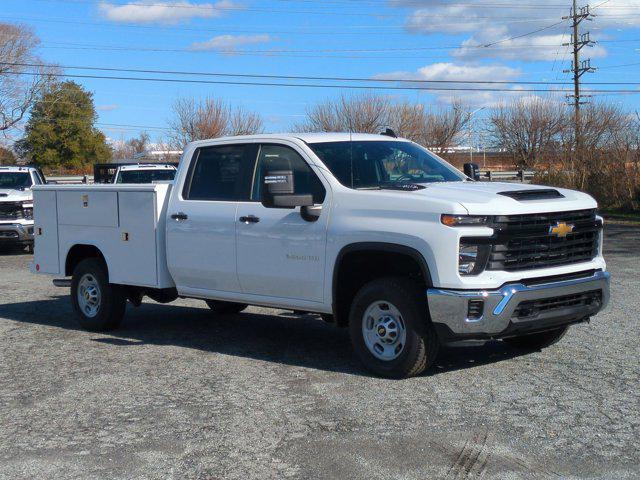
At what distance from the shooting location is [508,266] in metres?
6.76

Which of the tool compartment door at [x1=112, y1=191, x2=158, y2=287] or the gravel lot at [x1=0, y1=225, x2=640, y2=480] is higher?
the tool compartment door at [x1=112, y1=191, x2=158, y2=287]

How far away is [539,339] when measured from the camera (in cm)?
811

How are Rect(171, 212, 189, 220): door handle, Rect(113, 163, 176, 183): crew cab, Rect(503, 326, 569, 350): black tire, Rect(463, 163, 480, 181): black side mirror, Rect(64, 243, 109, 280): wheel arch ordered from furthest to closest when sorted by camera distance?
Rect(113, 163, 176, 183): crew cab
Rect(64, 243, 109, 280): wheel arch
Rect(463, 163, 480, 181): black side mirror
Rect(171, 212, 189, 220): door handle
Rect(503, 326, 569, 350): black tire

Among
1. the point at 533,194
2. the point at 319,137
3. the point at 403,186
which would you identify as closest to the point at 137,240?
the point at 319,137

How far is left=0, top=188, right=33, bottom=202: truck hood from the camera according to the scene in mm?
19511

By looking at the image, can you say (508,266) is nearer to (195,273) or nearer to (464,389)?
→ (464,389)

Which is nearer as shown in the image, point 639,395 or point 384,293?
point 639,395

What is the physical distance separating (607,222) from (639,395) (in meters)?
20.9

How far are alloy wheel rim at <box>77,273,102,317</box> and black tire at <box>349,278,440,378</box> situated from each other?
375 cm

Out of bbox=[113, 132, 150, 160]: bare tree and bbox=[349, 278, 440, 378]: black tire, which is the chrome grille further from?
bbox=[113, 132, 150, 160]: bare tree

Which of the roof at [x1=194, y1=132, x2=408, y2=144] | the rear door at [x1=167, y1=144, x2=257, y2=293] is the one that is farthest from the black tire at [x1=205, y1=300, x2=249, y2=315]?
the roof at [x1=194, y1=132, x2=408, y2=144]

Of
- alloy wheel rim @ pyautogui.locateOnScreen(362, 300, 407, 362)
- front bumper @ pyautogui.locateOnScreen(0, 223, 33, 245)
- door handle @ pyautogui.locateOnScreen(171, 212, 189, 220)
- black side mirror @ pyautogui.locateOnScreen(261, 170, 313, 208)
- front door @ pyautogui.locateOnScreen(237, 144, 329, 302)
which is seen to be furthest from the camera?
front bumper @ pyautogui.locateOnScreen(0, 223, 33, 245)

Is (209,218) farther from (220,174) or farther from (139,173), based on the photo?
(139,173)

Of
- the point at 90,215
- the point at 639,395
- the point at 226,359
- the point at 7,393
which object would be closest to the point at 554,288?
the point at 639,395
